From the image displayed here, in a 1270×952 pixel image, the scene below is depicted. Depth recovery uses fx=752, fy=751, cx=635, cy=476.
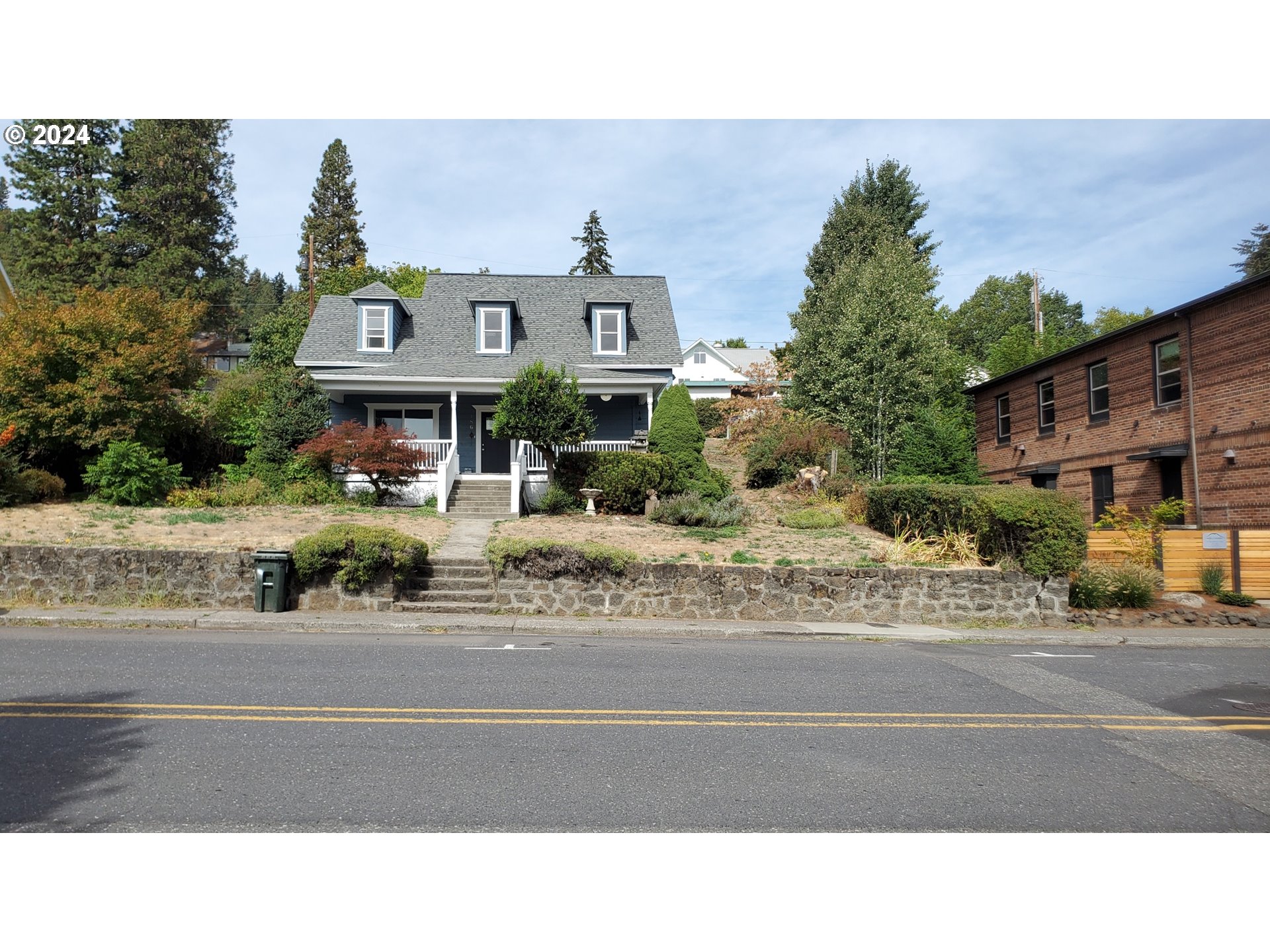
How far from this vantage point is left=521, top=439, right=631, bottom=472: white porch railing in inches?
889

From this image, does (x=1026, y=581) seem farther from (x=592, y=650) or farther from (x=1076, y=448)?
(x=1076, y=448)

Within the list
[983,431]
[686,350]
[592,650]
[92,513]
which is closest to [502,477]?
[92,513]

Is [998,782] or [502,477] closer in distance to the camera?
[998,782]

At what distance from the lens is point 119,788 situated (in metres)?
4.85

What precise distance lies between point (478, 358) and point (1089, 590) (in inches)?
776

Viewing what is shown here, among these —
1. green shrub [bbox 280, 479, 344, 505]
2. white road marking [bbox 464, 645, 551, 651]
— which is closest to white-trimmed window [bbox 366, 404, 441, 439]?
green shrub [bbox 280, 479, 344, 505]

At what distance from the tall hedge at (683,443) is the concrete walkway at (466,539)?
5.91 metres

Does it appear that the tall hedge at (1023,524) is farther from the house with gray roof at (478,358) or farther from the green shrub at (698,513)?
the house with gray roof at (478,358)

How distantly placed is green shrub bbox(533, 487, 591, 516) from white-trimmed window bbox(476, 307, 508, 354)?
8040mm

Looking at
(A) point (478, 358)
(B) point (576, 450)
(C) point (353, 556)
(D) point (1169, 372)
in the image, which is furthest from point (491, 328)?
(D) point (1169, 372)

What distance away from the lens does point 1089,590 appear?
1476 centimetres

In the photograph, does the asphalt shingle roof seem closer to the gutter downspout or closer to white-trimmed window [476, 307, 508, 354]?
white-trimmed window [476, 307, 508, 354]

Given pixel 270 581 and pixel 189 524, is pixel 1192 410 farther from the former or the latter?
pixel 189 524

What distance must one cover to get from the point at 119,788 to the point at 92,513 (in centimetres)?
1616
